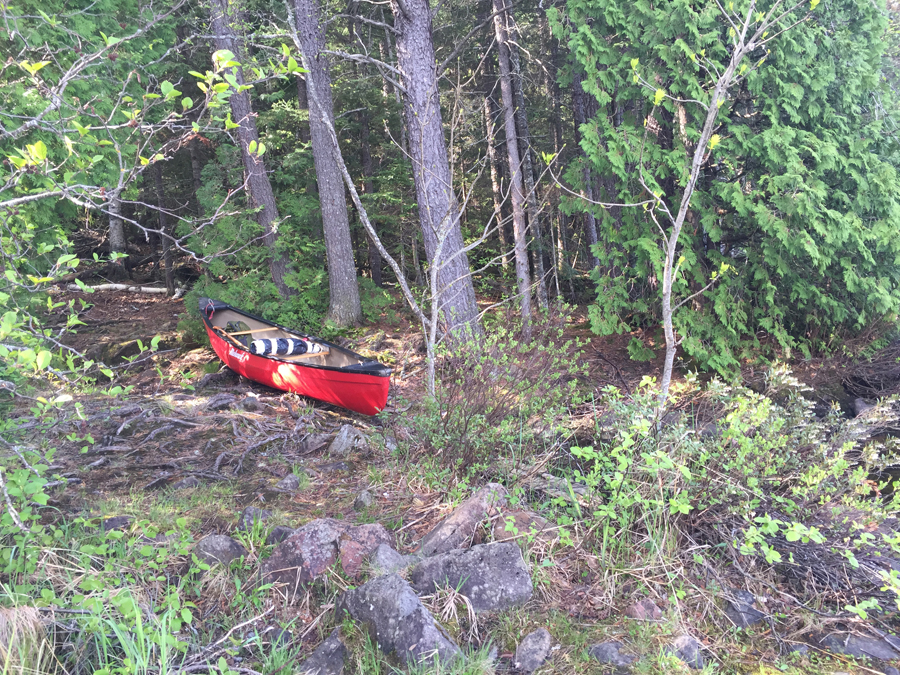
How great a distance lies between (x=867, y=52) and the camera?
7.56 metres

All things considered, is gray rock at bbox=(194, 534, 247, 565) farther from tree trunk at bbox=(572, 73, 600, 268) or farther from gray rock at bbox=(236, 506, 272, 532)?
tree trunk at bbox=(572, 73, 600, 268)

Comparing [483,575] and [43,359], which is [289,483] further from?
[43,359]

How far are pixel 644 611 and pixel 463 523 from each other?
3.67ft

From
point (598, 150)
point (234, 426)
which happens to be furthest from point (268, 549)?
point (598, 150)

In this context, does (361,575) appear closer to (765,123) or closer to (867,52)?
(765,123)

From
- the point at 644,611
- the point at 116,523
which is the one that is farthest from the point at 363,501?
the point at 644,611

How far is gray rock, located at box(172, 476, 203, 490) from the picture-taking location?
15.6ft

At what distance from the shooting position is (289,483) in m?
4.85

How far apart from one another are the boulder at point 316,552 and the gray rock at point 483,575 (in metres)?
0.40

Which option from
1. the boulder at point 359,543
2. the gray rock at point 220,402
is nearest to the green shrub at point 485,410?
the boulder at point 359,543

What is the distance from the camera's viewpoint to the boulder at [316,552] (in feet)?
10.4

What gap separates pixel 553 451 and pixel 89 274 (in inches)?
621

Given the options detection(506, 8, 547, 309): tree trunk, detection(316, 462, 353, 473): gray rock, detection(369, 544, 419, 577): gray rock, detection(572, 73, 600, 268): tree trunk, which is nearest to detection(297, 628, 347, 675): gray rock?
detection(369, 544, 419, 577): gray rock

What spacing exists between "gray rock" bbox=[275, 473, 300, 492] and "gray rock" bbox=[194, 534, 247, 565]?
4.48ft
